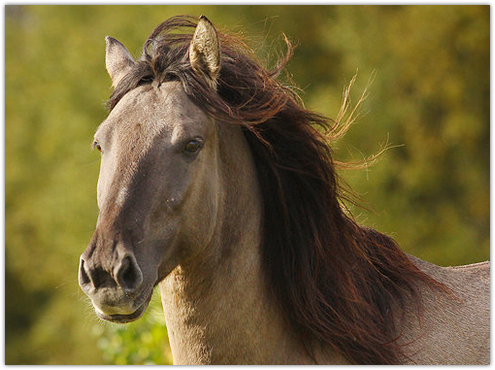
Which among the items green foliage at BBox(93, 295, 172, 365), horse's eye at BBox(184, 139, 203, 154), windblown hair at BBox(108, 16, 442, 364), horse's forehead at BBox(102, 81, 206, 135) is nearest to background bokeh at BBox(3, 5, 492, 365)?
green foliage at BBox(93, 295, 172, 365)

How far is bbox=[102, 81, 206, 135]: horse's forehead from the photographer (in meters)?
2.73

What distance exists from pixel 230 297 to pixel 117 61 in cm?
129

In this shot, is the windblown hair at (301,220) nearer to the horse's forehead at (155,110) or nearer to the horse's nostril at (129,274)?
the horse's forehead at (155,110)

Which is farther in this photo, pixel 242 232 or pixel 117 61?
pixel 117 61

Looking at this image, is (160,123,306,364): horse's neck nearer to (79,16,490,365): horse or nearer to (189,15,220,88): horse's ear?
(79,16,490,365): horse

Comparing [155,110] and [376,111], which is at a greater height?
[155,110]

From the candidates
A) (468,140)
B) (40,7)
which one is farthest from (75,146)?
(468,140)

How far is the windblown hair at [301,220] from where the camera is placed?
2.95 metres

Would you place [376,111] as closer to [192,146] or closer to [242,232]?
[242,232]

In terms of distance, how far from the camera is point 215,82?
117 inches

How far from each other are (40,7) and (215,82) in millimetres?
22099

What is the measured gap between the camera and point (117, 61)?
10.8 ft

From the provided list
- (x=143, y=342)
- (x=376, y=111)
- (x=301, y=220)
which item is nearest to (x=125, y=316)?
(x=301, y=220)

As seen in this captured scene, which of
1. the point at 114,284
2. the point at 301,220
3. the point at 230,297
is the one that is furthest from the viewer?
the point at 301,220
